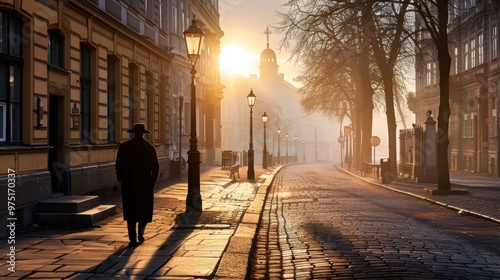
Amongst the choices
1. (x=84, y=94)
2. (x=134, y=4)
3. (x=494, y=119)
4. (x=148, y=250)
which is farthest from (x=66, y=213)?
(x=494, y=119)

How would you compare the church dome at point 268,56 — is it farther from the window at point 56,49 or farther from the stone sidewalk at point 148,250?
the stone sidewalk at point 148,250

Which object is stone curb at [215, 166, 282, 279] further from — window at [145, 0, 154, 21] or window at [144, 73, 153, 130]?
window at [145, 0, 154, 21]

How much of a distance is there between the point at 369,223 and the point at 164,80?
14504 millimetres

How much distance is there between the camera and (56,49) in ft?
46.5

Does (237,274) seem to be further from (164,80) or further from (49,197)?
(164,80)

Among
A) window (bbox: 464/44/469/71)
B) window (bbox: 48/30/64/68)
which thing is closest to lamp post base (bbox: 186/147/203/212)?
window (bbox: 48/30/64/68)

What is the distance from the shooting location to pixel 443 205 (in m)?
16.5

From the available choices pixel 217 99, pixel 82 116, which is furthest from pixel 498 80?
pixel 82 116

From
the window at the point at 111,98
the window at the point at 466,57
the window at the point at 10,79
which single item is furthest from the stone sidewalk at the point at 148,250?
the window at the point at 466,57

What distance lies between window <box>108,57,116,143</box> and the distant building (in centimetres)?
3647

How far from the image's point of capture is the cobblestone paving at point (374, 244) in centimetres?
756

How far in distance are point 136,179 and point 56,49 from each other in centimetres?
601

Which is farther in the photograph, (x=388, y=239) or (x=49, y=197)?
(x=49, y=197)

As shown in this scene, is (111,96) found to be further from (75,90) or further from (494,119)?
(494,119)
